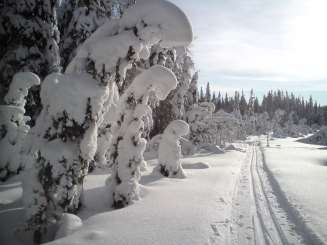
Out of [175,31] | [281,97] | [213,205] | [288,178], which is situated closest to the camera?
[175,31]

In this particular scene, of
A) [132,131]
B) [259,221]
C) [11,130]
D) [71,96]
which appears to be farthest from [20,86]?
[259,221]

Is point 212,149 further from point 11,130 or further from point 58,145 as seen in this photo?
point 58,145

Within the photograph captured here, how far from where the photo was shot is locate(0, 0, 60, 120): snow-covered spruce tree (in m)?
12.6

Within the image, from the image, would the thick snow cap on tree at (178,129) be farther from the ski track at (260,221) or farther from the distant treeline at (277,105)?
→ the distant treeline at (277,105)

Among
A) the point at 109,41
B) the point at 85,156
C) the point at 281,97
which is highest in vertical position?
the point at 281,97

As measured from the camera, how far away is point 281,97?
144125mm

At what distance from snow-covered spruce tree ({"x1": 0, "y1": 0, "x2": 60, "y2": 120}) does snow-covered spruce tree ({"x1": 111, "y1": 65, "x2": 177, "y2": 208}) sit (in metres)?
5.30

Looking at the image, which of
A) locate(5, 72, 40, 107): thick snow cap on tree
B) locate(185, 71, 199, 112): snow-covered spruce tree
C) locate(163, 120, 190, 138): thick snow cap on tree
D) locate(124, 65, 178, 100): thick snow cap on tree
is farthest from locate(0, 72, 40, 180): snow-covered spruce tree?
locate(185, 71, 199, 112): snow-covered spruce tree

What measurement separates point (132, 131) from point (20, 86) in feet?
15.6

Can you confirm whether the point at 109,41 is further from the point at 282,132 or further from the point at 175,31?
the point at 282,132

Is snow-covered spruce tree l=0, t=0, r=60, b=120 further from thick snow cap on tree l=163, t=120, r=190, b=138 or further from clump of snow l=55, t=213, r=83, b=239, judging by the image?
clump of snow l=55, t=213, r=83, b=239

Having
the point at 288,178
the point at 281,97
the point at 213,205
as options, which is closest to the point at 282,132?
the point at 281,97

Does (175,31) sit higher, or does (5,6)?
(5,6)

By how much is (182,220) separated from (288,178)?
9.33 metres
